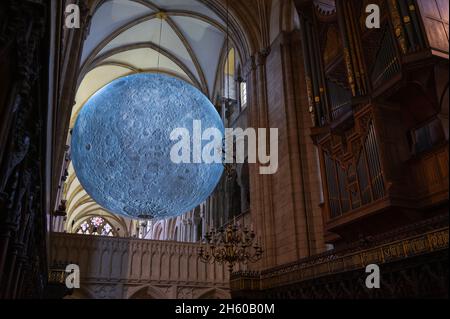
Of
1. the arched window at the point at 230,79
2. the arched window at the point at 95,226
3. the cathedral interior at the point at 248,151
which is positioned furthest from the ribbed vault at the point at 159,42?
the arched window at the point at 95,226

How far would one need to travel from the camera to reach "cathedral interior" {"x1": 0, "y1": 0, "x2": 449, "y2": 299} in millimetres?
4318

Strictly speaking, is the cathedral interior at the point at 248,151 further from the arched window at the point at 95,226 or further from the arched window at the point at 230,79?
the arched window at the point at 95,226

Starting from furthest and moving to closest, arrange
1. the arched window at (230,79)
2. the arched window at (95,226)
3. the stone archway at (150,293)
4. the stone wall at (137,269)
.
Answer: the arched window at (95,226)
the arched window at (230,79)
the stone archway at (150,293)
the stone wall at (137,269)

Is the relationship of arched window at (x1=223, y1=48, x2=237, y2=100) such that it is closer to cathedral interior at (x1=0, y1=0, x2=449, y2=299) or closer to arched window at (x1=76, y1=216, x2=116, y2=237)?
cathedral interior at (x1=0, y1=0, x2=449, y2=299)

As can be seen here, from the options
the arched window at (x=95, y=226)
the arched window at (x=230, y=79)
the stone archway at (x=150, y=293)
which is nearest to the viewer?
the stone archway at (x=150, y=293)

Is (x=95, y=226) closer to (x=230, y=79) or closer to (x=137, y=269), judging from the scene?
(x=230, y=79)

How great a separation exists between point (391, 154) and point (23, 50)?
17.4ft

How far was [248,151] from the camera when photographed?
1359 centimetres

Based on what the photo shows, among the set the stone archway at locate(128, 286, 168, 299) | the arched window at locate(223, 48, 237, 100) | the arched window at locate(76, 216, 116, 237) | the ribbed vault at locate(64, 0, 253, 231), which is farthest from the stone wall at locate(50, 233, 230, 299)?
the arched window at locate(76, 216, 116, 237)

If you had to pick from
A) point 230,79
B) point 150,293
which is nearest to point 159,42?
point 230,79

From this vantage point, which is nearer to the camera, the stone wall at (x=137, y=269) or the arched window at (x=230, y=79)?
the stone wall at (x=137, y=269)

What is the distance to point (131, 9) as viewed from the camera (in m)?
A: 16.3

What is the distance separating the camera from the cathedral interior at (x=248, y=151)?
4.32 metres

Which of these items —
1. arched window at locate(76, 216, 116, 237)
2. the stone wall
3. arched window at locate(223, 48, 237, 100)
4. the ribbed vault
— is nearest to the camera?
the stone wall
